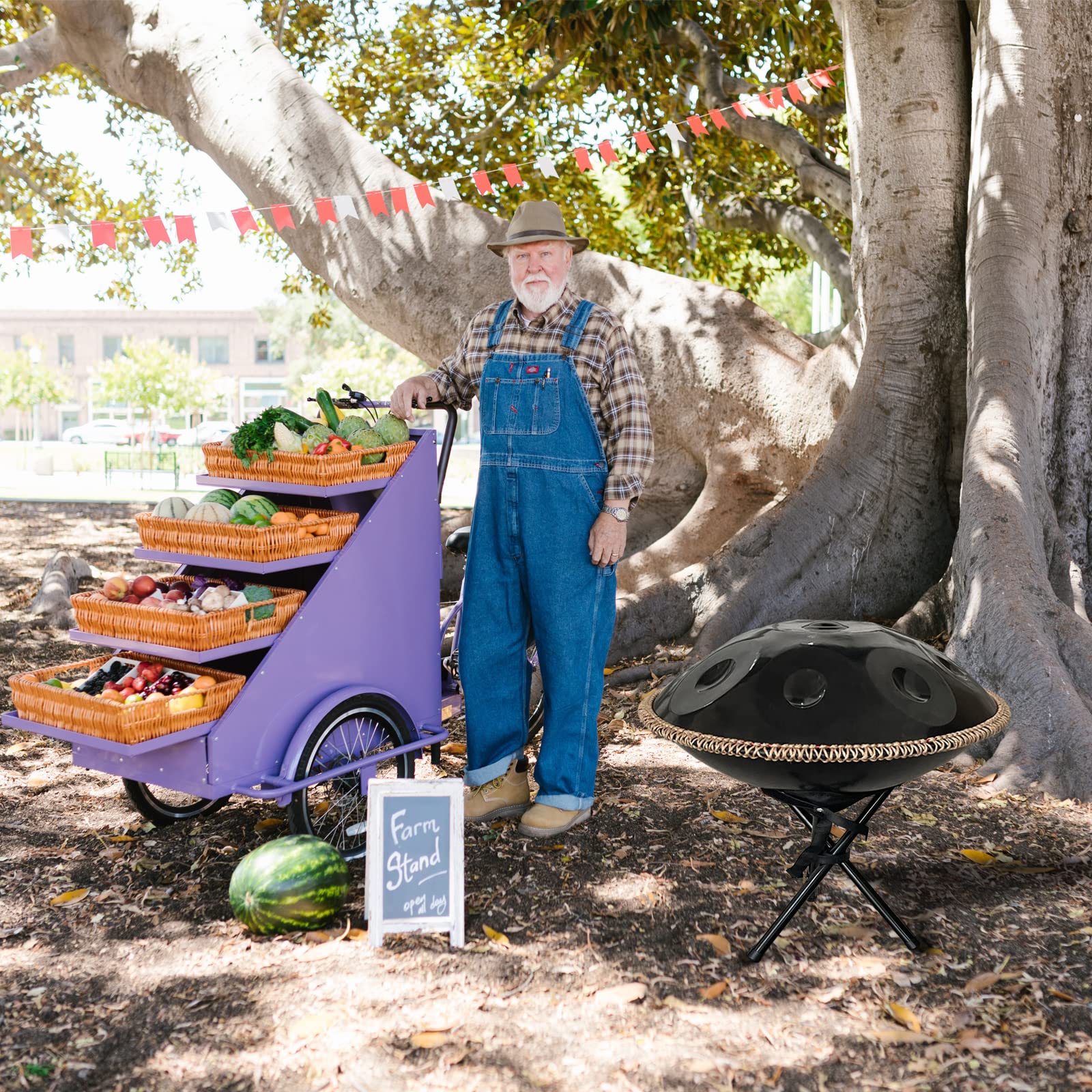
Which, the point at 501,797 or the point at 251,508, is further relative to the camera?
the point at 501,797

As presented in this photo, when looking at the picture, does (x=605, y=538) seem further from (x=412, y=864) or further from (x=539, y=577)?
(x=412, y=864)

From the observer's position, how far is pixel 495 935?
345 cm

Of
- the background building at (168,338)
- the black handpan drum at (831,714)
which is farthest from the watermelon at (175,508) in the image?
the background building at (168,338)

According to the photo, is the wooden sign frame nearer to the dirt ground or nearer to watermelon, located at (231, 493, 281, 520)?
the dirt ground

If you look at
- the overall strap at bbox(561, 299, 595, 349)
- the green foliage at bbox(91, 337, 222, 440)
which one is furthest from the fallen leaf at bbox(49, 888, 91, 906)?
the green foliage at bbox(91, 337, 222, 440)

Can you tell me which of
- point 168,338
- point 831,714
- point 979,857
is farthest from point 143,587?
point 168,338

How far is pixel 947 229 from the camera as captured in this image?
6383 millimetres

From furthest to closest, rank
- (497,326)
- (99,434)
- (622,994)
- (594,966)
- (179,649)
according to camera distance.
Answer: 1. (99,434)
2. (497,326)
3. (179,649)
4. (594,966)
5. (622,994)

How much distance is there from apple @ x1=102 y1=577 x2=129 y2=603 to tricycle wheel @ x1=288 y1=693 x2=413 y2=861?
2.60 ft

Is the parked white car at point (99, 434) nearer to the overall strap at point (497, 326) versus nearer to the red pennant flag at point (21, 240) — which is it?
the red pennant flag at point (21, 240)

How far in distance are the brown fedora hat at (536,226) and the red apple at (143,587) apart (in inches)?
63.9

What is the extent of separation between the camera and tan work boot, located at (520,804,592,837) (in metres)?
4.16

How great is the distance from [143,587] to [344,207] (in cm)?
395

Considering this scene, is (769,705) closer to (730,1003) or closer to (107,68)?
(730,1003)
